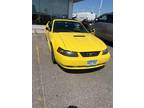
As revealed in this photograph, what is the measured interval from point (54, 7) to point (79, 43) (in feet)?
43.1

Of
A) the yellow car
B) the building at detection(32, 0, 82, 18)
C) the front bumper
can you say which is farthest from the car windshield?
the building at detection(32, 0, 82, 18)

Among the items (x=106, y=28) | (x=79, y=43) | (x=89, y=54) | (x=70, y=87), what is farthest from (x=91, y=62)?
(x=106, y=28)

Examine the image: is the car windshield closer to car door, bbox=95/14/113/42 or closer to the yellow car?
the yellow car

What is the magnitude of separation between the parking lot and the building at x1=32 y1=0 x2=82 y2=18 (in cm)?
1232

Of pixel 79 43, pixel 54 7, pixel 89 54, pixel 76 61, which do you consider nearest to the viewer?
pixel 76 61

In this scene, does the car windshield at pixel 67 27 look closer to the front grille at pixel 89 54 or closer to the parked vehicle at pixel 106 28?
the front grille at pixel 89 54

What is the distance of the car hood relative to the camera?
14.7 ft

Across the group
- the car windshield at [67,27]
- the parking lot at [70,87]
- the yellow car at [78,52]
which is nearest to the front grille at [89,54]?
the yellow car at [78,52]

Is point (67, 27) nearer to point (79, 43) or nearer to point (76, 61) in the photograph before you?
point (79, 43)

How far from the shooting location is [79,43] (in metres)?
4.74

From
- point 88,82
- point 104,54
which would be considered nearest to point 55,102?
point 88,82
